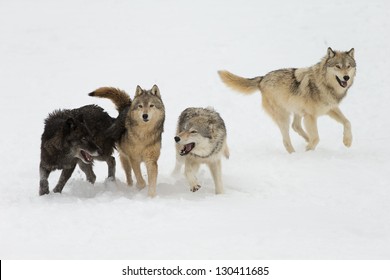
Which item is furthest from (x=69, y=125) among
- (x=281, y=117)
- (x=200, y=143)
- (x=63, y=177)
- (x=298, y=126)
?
(x=298, y=126)

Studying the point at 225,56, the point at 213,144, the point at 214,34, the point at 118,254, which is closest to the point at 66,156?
the point at 213,144

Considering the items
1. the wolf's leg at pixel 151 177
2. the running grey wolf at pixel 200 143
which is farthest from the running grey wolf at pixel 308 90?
the wolf's leg at pixel 151 177

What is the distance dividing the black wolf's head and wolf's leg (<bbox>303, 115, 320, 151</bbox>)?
13.0ft

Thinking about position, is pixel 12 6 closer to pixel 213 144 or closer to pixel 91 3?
pixel 91 3

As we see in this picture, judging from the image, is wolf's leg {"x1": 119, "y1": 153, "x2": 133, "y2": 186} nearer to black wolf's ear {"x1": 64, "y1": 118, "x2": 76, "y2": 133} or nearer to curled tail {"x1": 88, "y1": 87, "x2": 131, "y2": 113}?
curled tail {"x1": 88, "y1": 87, "x2": 131, "y2": 113}

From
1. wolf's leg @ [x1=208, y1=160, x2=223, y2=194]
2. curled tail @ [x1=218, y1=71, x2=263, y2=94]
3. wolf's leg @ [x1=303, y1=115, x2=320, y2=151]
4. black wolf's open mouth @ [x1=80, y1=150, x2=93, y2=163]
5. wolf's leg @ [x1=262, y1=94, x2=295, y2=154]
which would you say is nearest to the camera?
black wolf's open mouth @ [x1=80, y1=150, x2=93, y2=163]

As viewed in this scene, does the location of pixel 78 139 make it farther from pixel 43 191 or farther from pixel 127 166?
pixel 127 166

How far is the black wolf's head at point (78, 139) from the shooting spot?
6.88 meters

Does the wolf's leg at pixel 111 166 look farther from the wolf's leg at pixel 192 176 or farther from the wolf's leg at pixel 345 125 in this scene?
the wolf's leg at pixel 345 125

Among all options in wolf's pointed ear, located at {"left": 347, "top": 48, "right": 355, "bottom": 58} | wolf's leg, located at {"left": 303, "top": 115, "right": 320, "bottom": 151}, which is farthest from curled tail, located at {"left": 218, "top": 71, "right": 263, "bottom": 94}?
wolf's pointed ear, located at {"left": 347, "top": 48, "right": 355, "bottom": 58}

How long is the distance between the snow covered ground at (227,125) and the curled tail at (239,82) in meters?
0.62

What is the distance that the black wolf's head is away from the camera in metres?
6.88

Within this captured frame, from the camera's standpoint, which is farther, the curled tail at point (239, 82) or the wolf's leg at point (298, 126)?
the wolf's leg at point (298, 126)

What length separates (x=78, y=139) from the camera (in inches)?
272
